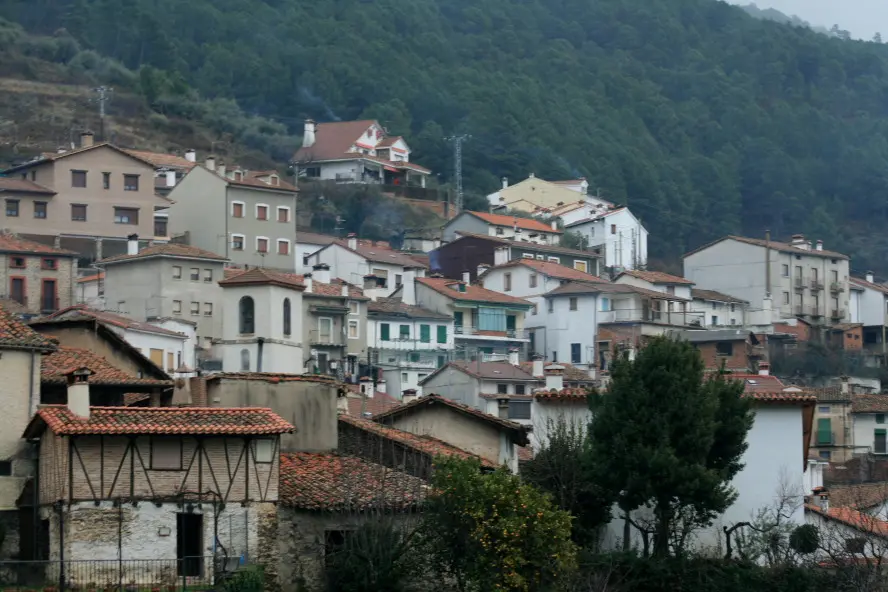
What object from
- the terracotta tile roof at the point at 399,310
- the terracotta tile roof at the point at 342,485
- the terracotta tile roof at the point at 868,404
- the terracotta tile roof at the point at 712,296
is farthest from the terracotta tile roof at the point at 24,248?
the terracotta tile roof at the point at 342,485

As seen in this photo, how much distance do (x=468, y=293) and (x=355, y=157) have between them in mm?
40893

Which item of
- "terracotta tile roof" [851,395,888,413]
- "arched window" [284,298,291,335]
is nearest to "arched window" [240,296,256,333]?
"arched window" [284,298,291,335]

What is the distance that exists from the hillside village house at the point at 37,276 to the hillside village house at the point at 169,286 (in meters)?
1.94

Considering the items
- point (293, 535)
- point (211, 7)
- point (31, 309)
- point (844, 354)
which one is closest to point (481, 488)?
point (293, 535)

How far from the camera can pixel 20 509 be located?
39.2 m

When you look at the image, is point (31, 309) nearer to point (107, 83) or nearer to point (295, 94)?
point (107, 83)

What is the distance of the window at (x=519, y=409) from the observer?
2724 inches

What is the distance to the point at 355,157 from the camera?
457 ft

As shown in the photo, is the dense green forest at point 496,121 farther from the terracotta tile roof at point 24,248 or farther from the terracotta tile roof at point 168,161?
the terracotta tile roof at point 24,248

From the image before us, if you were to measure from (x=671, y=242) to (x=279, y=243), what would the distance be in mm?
63932

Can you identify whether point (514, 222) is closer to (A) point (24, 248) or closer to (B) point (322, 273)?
(B) point (322, 273)

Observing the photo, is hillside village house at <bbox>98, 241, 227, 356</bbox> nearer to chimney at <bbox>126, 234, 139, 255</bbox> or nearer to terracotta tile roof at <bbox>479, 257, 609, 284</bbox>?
chimney at <bbox>126, 234, 139, 255</bbox>

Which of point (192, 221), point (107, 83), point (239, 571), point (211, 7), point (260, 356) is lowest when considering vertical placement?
point (239, 571)

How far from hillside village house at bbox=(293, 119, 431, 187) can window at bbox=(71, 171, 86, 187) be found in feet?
133
